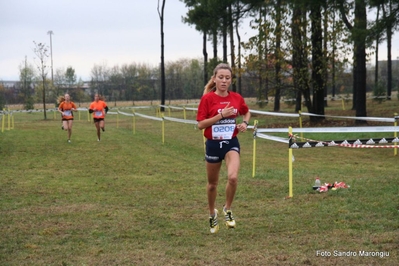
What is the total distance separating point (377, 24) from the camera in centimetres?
1870

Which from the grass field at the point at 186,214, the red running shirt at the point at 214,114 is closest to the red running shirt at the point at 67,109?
the grass field at the point at 186,214

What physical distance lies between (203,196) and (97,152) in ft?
32.0

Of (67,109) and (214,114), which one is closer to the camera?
(214,114)

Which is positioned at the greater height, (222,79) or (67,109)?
(222,79)

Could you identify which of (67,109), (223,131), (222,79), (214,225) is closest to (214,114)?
(223,131)

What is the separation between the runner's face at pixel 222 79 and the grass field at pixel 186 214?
74.9 inches

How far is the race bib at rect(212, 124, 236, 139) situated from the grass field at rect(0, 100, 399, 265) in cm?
126

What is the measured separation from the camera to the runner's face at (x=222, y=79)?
7297 mm

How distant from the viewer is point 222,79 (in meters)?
7.30

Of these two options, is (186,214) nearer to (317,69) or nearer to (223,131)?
(223,131)

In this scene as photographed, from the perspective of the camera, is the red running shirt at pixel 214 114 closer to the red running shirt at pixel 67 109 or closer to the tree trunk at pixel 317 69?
the red running shirt at pixel 67 109

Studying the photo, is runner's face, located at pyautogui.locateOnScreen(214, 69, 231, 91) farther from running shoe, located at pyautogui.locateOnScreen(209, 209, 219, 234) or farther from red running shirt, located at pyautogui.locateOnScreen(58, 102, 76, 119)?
red running shirt, located at pyautogui.locateOnScreen(58, 102, 76, 119)

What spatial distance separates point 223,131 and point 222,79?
0.67m

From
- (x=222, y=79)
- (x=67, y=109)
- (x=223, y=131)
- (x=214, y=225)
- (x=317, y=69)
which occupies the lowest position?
(x=214, y=225)
